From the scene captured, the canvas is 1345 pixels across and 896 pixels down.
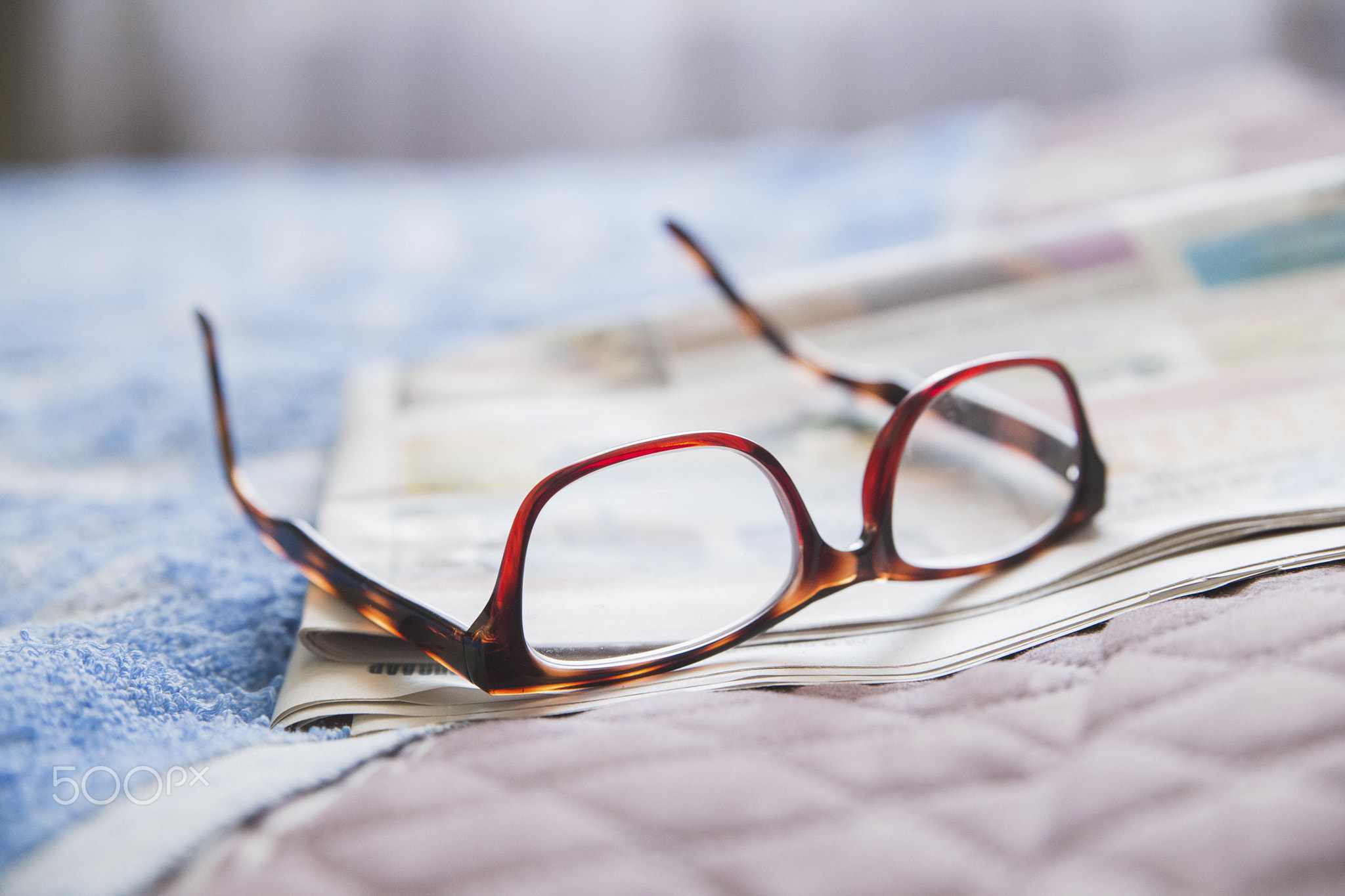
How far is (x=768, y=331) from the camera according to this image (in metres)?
0.52

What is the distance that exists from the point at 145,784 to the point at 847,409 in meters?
0.37

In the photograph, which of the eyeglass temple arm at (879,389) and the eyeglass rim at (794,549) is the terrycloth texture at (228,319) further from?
the eyeglass temple arm at (879,389)

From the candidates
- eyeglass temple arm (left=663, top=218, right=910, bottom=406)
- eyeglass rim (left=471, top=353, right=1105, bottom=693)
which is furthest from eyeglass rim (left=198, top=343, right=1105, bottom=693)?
eyeglass temple arm (left=663, top=218, right=910, bottom=406)

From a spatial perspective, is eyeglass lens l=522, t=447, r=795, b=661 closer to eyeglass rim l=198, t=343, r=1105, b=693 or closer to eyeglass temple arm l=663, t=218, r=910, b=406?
eyeglass rim l=198, t=343, r=1105, b=693

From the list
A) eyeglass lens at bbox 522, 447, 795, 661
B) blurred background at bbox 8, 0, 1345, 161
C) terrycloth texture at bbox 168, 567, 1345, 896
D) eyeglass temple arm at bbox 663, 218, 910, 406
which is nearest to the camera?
terrycloth texture at bbox 168, 567, 1345, 896

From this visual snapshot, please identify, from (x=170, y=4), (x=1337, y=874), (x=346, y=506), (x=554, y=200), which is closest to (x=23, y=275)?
(x=554, y=200)

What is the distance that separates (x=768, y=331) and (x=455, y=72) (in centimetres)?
124

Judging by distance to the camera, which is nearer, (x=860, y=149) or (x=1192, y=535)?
(x=1192, y=535)

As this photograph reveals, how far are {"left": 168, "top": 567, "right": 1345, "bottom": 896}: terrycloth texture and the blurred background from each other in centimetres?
142

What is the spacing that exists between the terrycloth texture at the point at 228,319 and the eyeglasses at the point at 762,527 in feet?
0.16

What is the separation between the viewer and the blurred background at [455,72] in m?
1.49

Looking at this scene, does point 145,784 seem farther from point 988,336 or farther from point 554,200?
point 554,200

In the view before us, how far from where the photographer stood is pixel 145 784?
0.23 meters

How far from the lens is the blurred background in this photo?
1488 mm
